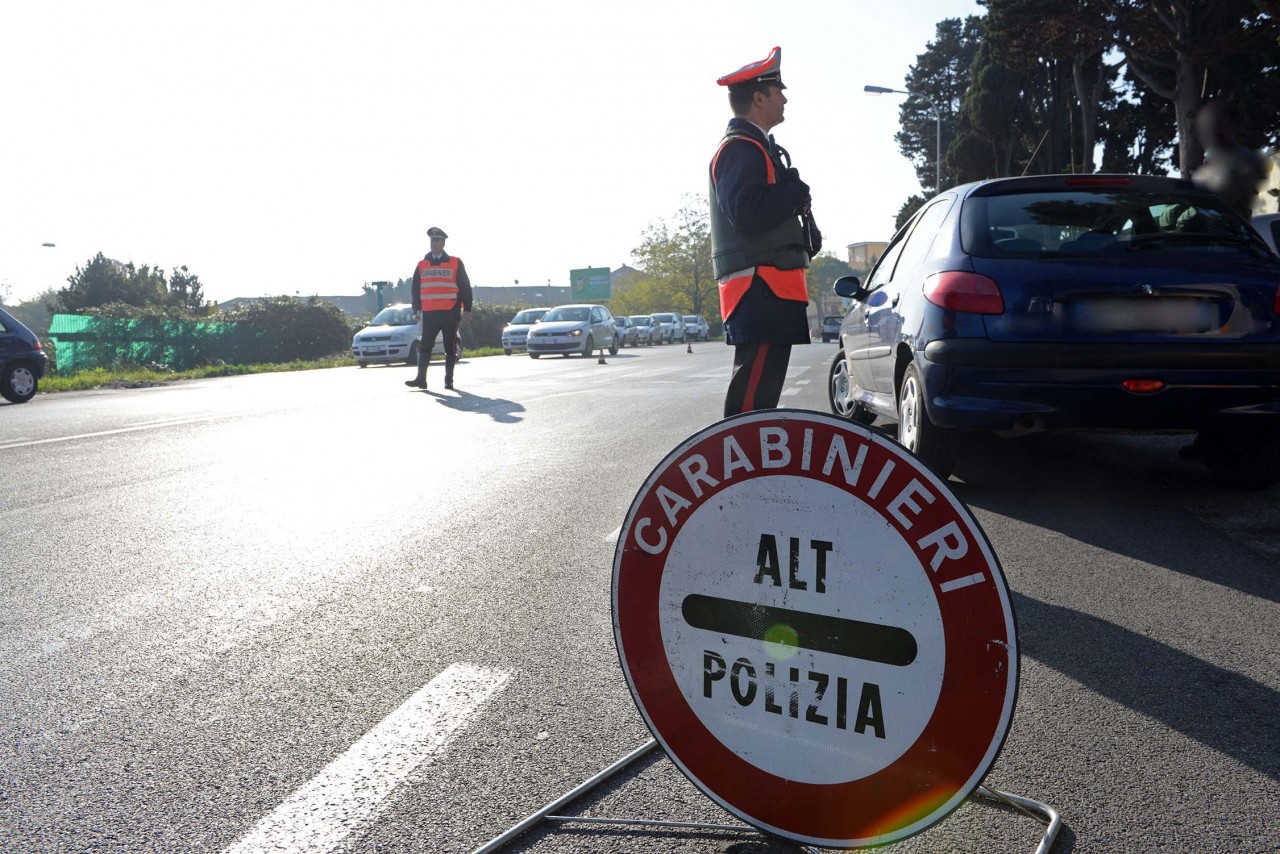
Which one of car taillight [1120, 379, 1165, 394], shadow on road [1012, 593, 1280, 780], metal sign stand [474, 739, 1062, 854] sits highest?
car taillight [1120, 379, 1165, 394]

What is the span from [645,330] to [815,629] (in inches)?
1939

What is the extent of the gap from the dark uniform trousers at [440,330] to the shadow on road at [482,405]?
0.58 m

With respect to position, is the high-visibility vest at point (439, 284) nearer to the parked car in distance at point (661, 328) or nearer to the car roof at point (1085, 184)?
the car roof at point (1085, 184)

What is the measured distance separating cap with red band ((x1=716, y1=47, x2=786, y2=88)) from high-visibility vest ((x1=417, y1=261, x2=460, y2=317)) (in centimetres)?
1013

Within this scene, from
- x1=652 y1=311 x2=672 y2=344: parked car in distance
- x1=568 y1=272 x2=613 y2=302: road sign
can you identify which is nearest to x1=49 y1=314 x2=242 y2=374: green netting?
x1=652 y1=311 x2=672 y2=344: parked car in distance

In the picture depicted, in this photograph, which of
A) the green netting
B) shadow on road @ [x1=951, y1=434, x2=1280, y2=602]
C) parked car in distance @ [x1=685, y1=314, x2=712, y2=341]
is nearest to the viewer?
shadow on road @ [x1=951, y1=434, x2=1280, y2=602]

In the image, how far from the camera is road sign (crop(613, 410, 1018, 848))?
65.8 inches

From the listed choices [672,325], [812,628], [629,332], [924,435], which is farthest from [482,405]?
[672,325]

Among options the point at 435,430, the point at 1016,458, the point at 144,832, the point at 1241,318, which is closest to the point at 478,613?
the point at 144,832

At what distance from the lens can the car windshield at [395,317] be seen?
27125mm

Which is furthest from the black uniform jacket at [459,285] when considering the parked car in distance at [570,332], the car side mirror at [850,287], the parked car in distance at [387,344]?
the parked car in distance at [570,332]

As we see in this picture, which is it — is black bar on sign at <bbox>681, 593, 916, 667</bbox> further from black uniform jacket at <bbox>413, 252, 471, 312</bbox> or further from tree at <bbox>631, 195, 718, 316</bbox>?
tree at <bbox>631, 195, 718, 316</bbox>

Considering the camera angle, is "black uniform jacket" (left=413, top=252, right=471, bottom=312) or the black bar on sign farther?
"black uniform jacket" (left=413, top=252, right=471, bottom=312)

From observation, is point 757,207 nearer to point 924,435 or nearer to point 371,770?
point 924,435
